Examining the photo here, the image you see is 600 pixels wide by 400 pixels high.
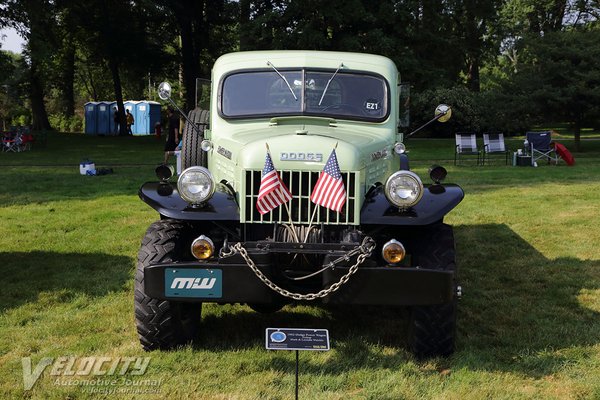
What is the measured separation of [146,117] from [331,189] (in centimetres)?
4408

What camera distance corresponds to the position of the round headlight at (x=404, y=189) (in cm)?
434

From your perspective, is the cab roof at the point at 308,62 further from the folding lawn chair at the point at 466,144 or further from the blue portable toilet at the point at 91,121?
the blue portable toilet at the point at 91,121

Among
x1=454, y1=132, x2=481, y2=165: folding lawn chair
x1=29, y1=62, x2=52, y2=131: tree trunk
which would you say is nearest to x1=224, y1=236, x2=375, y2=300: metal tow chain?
x1=454, y1=132, x2=481, y2=165: folding lawn chair

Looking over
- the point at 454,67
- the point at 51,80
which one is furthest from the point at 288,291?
the point at 51,80

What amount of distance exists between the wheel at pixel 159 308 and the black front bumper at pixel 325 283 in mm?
330

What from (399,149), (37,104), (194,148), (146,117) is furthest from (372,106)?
(146,117)

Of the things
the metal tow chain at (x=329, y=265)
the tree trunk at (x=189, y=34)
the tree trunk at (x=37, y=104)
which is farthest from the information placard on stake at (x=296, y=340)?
the tree trunk at (x=37, y=104)

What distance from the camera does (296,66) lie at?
5.77m

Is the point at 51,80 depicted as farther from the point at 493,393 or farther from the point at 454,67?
the point at 493,393

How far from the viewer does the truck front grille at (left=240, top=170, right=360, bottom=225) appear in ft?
14.2

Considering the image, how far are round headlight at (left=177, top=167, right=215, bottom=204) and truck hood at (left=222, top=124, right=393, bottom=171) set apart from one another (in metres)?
0.27

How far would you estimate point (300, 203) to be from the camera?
14.2 ft

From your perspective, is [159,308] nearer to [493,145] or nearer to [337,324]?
[337,324]
